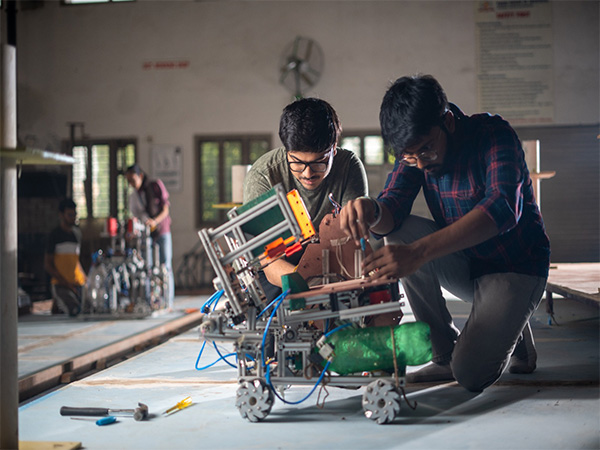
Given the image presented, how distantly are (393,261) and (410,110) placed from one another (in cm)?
47

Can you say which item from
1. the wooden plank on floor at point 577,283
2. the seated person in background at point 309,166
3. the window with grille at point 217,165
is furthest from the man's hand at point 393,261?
the window with grille at point 217,165

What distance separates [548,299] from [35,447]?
306 cm

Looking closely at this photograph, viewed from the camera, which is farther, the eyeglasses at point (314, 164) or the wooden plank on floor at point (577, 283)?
the wooden plank on floor at point (577, 283)

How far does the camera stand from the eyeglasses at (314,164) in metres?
2.14

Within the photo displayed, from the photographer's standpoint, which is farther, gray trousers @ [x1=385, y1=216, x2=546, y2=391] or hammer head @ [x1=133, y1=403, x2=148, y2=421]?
gray trousers @ [x1=385, y1=216, x2=546, y2=391]

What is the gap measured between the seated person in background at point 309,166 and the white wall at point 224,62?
546 centimetres

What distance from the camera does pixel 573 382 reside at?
212cm

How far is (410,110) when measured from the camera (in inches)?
71.4

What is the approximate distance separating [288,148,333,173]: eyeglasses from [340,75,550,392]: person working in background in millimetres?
230

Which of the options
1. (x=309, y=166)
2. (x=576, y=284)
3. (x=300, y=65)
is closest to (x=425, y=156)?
(x=309, y=166)

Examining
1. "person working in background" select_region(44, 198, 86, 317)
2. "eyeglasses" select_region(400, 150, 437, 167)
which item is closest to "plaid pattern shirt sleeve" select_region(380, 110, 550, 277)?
"eyeglasses" select_region(400, 150, 437, 167)

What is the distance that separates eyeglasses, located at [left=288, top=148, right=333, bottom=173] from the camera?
7.02ft

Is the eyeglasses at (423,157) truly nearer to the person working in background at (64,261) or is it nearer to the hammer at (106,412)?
the hammer at (106,412)

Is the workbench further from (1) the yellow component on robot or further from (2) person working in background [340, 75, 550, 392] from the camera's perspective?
(1) the yellow component on robot
